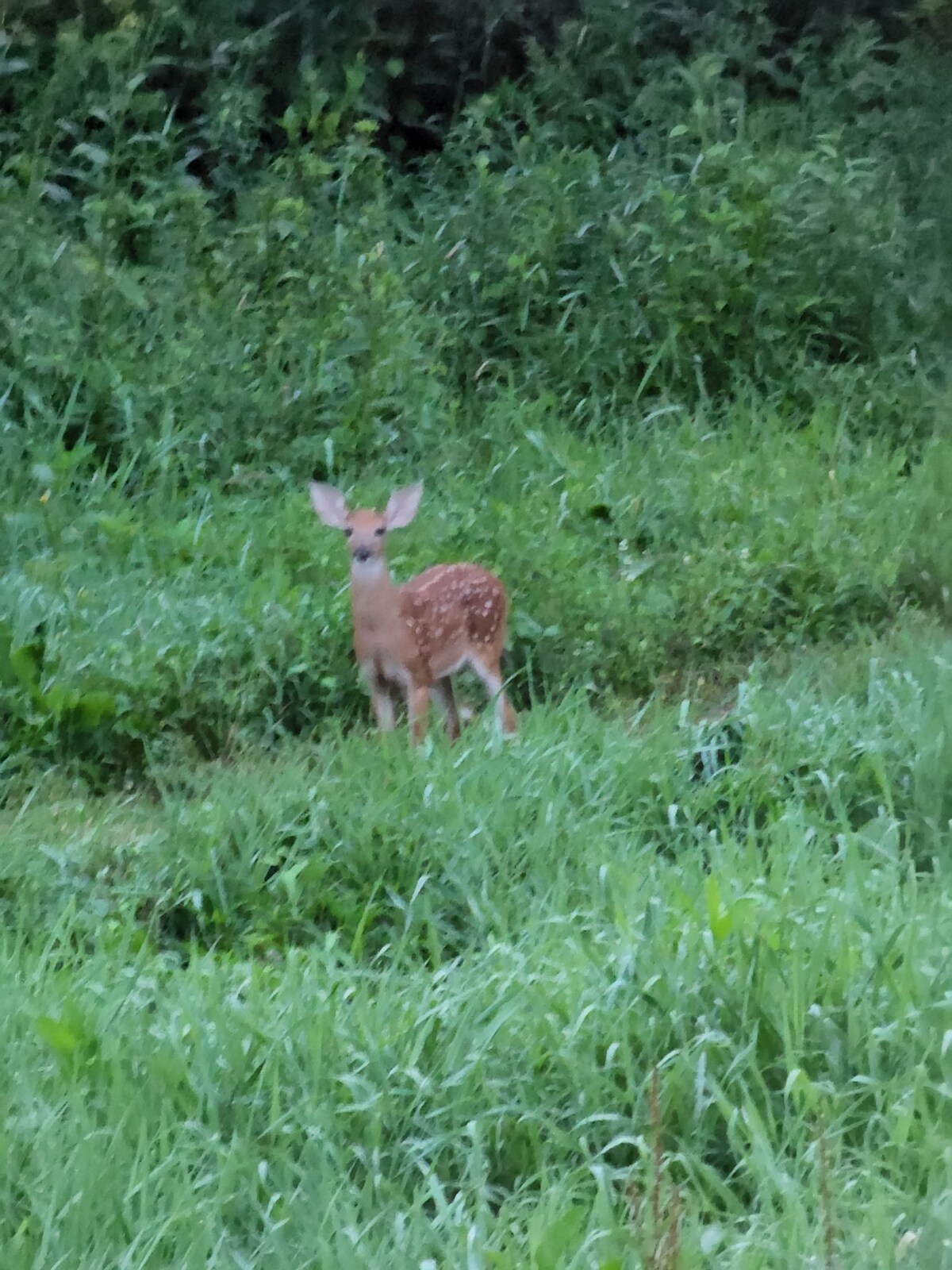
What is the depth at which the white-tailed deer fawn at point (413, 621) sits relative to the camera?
5605 mm

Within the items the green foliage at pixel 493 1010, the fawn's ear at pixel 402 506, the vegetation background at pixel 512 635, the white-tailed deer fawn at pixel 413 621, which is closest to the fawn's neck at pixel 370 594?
the white-tailed deer fawn at pixel 413 621

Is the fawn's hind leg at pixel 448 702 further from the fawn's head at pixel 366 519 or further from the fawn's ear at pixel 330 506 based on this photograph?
the fawn's ear at pixel 330 506

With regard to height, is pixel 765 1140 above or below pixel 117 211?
below

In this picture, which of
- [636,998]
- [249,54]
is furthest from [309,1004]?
[249,54]

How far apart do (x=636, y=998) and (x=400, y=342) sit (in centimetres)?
525

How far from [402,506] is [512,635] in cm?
71

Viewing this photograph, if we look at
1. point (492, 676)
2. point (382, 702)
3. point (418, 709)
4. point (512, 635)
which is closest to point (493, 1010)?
point (418, 709)

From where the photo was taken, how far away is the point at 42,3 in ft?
29.2

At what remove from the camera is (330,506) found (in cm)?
582

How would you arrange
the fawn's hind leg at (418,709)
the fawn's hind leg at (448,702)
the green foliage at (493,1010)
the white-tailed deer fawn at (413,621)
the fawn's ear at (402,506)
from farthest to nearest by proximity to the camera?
the fawn's hind leg at (448,702)
the fawn's ear at (402,506)
the white-tailed deer fawn at (413,621)
the fawn's hind leg at (418,709)
the green foliage at (493,1010)

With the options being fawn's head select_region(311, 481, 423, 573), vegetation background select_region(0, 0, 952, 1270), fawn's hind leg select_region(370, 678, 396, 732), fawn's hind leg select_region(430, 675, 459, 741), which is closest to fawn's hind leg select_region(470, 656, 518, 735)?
fawn's hind leg select_region(430, 675, 459, 741)

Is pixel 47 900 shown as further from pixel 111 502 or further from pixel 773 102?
pixel 773 102

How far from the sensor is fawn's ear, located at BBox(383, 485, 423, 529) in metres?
5.78

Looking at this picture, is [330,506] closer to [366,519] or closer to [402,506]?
[366,519]
